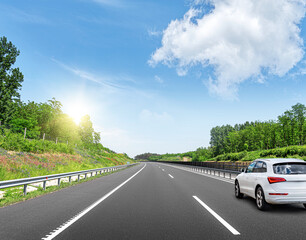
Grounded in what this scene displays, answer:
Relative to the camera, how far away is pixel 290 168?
705 centimetres

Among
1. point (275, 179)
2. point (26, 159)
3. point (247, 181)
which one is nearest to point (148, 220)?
point (275, 179)

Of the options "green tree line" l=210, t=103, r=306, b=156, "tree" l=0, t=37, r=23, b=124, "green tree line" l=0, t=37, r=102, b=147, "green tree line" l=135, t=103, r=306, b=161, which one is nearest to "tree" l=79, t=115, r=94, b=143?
"green tree line" l=0, t=37, r=102, b=147

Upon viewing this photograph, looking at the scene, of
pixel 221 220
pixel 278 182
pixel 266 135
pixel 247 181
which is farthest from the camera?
pixel 266 135

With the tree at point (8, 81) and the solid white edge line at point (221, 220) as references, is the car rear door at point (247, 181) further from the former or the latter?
the tree at point (8, 81)

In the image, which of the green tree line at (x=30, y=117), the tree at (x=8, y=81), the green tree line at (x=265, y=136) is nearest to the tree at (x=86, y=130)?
the green tree line at (x=30, y=117)

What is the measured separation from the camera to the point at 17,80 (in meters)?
44.7

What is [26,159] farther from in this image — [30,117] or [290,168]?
[30,117]

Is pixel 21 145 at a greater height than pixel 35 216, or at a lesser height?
greater

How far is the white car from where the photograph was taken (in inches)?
251

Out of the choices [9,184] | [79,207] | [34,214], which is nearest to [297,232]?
[79,207]

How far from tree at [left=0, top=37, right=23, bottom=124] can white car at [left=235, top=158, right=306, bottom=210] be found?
1791 inches

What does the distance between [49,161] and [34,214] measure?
18.3 metres

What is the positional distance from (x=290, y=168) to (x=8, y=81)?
48.7 metres

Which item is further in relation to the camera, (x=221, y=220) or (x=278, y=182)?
(x=278, y=182)
